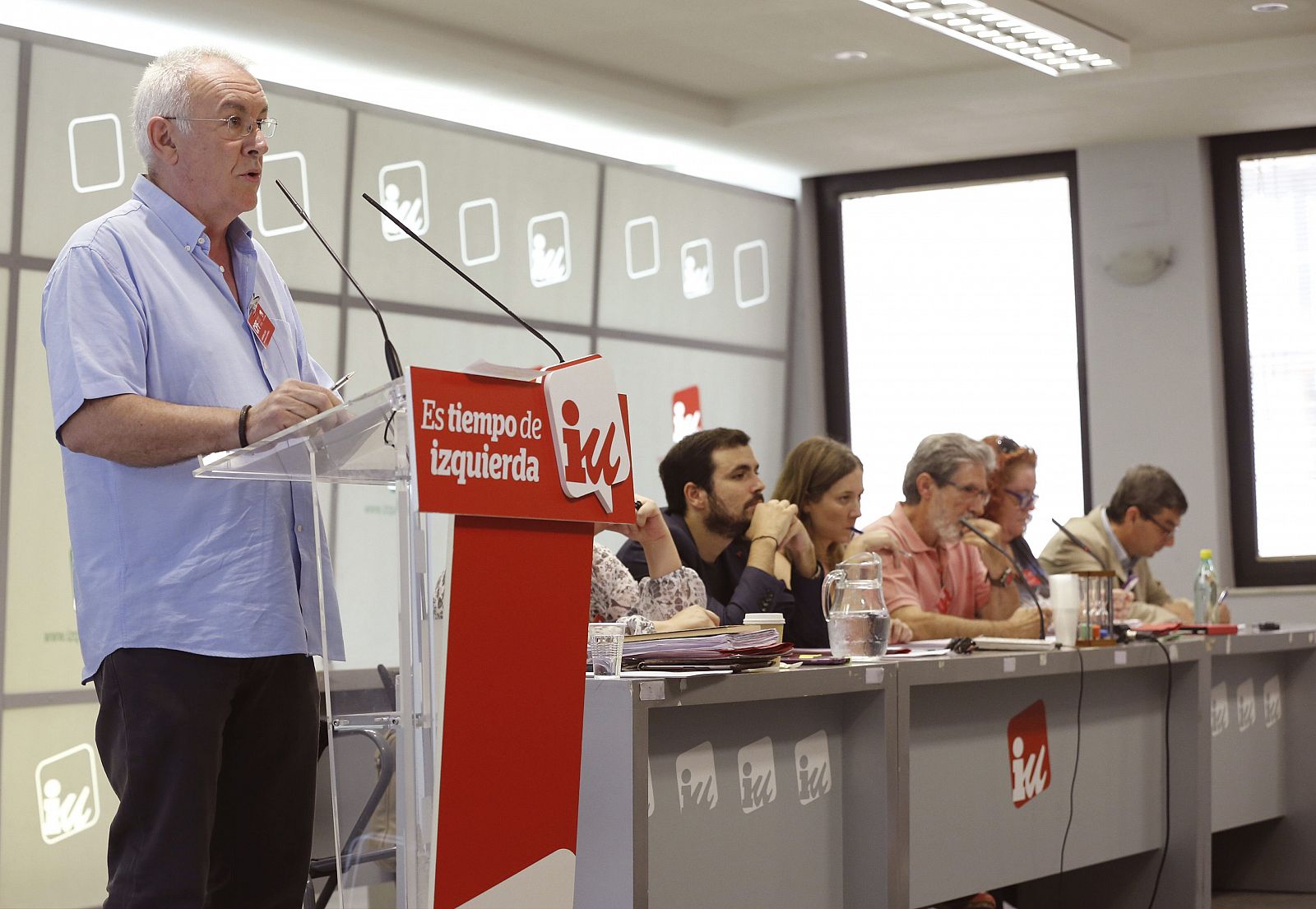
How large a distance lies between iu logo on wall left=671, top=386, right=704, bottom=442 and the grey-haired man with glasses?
186 inches

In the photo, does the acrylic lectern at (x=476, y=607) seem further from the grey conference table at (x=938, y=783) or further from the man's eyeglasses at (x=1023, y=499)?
the man's eyeglasses at (x=1023, y=499)

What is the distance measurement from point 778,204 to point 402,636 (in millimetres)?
5821

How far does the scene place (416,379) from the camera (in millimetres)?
1536

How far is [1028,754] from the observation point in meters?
3.30

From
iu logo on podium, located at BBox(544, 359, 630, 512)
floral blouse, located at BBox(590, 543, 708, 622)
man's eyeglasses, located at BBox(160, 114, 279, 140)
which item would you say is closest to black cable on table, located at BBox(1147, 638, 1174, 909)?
floral blouse, located at BBox(590, 543, 708, 622)

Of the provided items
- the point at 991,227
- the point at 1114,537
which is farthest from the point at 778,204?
the point at 1114,537

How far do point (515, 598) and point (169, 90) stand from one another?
745 mm

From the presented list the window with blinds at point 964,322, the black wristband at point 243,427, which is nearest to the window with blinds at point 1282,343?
the window with blinds at point 964,322

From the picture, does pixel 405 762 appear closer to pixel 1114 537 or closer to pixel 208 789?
pixel 208 789

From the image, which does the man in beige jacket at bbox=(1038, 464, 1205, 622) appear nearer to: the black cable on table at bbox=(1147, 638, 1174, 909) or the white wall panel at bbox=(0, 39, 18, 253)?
the black cable on table at bbox=(1147, 638, 1174, 909)

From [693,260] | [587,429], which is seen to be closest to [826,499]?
[587,429]

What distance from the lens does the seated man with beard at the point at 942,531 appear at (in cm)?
417

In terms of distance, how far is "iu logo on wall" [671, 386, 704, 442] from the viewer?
6.57 metres

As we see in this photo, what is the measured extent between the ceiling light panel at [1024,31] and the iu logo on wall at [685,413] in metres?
2.01
